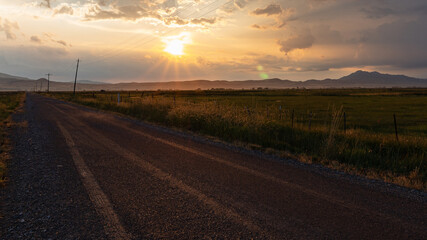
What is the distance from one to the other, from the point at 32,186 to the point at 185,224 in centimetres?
383

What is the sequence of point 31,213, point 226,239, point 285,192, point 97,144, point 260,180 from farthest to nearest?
point 97,144
point 260,180
point 285,192
point 31,213
point 226,239

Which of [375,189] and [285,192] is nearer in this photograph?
[285,192]

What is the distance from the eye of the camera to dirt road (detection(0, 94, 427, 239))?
3.82 meters

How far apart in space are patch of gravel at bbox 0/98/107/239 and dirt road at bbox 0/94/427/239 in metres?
0.02

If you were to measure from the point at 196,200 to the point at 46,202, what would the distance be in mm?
2771

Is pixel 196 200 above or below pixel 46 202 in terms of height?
above

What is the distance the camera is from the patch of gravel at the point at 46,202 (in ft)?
12.5

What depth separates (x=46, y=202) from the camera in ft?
15.9

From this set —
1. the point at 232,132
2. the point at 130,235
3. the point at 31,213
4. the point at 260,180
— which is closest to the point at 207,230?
the point at 130,235

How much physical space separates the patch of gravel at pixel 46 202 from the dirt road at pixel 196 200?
2cm

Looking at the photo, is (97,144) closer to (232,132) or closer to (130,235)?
(232,132)

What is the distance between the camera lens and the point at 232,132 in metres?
12.3

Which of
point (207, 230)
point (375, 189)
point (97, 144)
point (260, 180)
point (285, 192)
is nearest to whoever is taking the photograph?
point (207, 230)

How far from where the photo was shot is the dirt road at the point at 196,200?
382 cm
